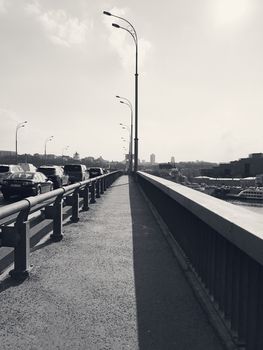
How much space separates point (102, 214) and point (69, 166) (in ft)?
81.2

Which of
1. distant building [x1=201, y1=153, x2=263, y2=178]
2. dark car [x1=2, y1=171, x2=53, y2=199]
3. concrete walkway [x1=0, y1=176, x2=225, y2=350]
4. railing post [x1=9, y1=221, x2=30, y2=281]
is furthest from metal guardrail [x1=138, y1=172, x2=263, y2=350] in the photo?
distant building [x1=201, y1=153, x2=263, y2=178]

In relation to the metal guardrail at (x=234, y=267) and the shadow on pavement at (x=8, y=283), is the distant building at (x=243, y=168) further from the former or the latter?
the shadow on pavement at (x=8, y=283)

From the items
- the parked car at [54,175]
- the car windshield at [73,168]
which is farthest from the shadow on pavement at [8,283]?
the car windshield at [73,168]

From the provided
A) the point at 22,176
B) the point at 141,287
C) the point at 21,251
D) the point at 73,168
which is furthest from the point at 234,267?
the point at 73,168

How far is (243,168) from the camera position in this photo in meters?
169

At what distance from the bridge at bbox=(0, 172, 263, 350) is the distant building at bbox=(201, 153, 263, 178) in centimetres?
16489

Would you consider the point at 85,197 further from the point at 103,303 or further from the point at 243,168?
the point at 243,168

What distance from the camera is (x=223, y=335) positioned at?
3410 mm

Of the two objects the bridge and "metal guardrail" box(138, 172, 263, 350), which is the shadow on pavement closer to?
the bridge

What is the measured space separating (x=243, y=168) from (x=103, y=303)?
172 metres

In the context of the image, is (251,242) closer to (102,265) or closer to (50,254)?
(102,265)

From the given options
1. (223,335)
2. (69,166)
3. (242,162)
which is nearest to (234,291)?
(223,335)

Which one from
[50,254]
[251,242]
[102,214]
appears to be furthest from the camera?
[102,214]

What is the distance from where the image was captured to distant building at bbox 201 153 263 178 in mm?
164000
